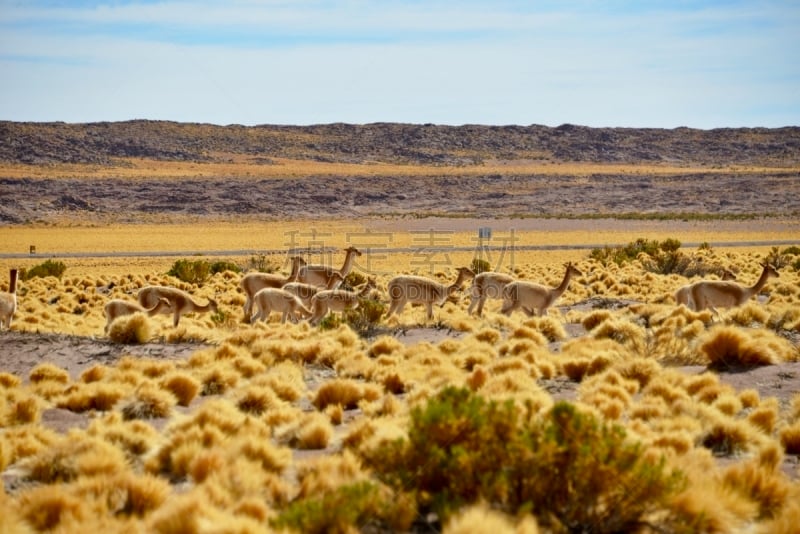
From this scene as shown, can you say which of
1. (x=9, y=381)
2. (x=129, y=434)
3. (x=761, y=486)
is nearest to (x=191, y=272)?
(x=9, y=381)

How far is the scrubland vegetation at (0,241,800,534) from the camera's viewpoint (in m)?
6.16

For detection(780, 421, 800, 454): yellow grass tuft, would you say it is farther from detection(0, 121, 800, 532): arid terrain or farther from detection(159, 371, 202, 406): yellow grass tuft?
detection(159, 371, 202, 406): yellow grass tuft

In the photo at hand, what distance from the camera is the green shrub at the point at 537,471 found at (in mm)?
6141

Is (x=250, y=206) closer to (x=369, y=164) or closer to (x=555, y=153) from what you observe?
(x=369, y=164)

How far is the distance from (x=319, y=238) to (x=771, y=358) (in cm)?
5147

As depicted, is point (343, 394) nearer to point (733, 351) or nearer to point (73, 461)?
point (73, 461)

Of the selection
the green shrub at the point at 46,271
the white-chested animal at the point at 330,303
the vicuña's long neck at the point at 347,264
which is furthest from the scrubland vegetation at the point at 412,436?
the green shrub at the point at 46,271

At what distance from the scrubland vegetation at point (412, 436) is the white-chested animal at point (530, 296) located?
7.54ft

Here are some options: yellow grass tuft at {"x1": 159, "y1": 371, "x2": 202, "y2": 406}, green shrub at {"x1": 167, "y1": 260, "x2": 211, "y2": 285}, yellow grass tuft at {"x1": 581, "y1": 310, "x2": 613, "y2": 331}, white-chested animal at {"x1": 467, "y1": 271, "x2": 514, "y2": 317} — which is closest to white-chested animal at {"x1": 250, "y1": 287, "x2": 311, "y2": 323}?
white-chested animal at {"x1": 467, "y1": 271, "x2": 514, "y2": 317}

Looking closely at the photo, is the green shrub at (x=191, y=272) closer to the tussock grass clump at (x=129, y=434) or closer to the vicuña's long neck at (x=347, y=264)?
the vicuña's long neck at (x=347, y=264)

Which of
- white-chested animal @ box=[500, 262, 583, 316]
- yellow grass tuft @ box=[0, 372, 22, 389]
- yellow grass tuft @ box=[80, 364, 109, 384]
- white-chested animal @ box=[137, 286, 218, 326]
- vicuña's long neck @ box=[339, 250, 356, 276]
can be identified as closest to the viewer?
yellow grass tuft @ box=[0, 372, 22, 389]

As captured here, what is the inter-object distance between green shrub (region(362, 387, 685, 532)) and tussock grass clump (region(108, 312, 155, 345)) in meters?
9.96

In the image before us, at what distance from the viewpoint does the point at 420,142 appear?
461ft

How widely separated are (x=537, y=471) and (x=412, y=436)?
3.14ft
